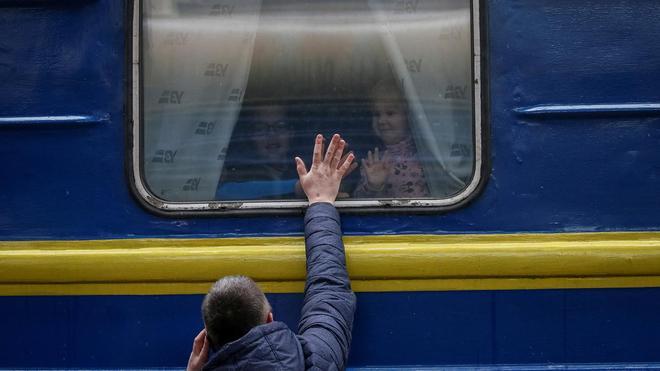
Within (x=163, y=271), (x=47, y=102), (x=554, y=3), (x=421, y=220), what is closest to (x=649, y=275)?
(x=421, y=220)

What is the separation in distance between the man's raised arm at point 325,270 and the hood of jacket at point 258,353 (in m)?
0.12

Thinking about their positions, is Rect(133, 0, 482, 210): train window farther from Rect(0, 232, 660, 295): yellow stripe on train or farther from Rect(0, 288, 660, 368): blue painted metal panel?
Rect(0, 288, 660, 368): blue painted metal panel

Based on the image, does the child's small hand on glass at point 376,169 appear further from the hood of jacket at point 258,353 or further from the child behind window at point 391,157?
the hood of jacket at point 258,353

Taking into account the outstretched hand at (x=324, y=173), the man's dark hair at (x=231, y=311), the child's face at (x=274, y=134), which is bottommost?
the man's dark hair at (x=231, y=311)

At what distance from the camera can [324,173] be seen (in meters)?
2.50

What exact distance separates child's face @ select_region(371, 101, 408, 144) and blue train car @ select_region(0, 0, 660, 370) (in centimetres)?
1

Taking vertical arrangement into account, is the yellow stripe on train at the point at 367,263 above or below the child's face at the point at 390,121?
below

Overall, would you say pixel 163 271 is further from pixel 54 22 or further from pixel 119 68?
pixel 54 22

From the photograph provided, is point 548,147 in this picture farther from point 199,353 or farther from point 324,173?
point 199,353

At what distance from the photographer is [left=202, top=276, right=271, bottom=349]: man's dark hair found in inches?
80.0

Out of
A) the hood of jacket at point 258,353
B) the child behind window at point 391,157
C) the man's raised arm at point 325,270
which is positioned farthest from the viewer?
the child behind window at point 391,157

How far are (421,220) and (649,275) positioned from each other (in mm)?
661

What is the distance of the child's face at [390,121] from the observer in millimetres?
2582

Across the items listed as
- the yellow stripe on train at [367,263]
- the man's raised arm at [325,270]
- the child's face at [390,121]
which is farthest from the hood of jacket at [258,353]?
the child's face at [390,121]
